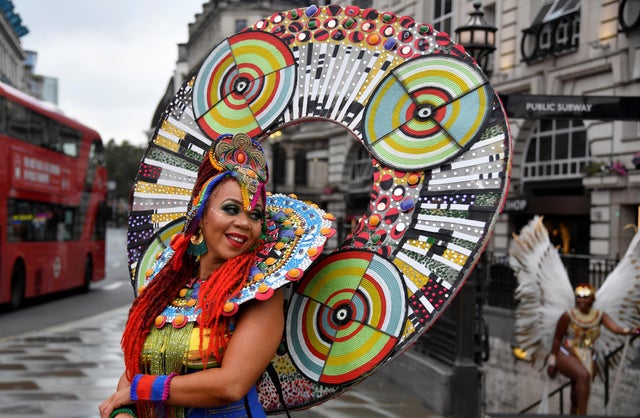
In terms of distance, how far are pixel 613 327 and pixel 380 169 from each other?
760 cm

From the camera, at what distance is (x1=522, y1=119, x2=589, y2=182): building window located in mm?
23219

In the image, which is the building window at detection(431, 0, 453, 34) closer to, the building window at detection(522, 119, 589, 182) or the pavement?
the building window at detection(522, 119, 589, 182)

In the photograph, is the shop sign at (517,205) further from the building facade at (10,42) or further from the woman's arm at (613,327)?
the building facade at (10,42)

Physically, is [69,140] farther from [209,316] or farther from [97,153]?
[209,316]

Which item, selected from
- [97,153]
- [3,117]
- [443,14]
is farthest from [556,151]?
[3,117]

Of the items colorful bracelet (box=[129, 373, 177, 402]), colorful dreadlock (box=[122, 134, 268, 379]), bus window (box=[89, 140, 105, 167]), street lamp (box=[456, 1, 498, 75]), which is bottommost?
colorful bracelet (box=[129, 373, 177, 402])

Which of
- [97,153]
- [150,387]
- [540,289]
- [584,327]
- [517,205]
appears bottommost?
[584,327]

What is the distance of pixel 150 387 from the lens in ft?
9.66

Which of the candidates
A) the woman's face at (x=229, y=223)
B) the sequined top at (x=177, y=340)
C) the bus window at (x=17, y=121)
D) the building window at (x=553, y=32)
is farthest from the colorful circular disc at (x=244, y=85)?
the building window at (x=553, y=32)

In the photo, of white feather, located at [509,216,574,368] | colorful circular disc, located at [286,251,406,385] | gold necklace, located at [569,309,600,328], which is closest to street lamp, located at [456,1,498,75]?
white feather, located at [509,216,574,368]

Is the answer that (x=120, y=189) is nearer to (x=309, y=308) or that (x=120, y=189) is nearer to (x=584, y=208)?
(x=584, y=208)

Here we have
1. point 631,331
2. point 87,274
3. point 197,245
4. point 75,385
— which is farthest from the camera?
point 87,274

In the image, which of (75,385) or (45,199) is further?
(45,199)

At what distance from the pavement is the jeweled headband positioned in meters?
4.93
